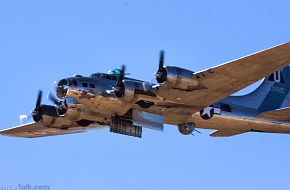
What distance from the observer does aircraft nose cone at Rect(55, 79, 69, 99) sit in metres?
32.2

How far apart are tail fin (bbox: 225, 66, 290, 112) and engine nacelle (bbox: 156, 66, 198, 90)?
20.4 ft

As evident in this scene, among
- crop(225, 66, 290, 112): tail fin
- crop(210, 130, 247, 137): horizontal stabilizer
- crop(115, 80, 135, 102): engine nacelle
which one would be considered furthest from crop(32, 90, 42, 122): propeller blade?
crop(225, 66, 290, 112): tail fin

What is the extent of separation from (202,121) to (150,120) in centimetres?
343

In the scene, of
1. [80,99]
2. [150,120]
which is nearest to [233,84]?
[150,120]

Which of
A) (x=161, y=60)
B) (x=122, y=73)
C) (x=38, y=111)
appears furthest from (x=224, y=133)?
(x=38, y=111)

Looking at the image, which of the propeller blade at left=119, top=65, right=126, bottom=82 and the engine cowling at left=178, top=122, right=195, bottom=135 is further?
the engine cowling at left=178, top=122, right=195, bottom=135

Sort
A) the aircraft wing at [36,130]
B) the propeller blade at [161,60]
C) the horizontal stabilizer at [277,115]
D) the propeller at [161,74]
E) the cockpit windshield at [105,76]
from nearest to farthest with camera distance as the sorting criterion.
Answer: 1. the propeller at [161,74]
2. the propeller blade at [161,60]
3. the cockpit windshield at [105,76]
4. the horizontal stabilizer at [277,115]
5. the aircraft wing at [36,130]

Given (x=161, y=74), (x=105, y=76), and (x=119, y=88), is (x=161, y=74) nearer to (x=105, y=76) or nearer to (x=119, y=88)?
(x=119, y=88)

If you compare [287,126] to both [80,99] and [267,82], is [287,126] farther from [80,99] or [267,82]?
[80,99]

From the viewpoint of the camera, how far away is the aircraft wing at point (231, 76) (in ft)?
100

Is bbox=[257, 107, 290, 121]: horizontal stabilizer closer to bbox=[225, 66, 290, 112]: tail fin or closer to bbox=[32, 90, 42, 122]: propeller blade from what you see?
bbox=[225, 66, 290, 112]: tail fin

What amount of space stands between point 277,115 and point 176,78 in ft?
26.7

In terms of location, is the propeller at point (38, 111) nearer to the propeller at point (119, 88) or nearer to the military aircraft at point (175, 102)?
the military aircraft at point (175, 102)

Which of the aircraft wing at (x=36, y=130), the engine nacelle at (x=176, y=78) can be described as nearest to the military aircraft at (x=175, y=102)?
the engine nacelle at (x=176, y=78)
